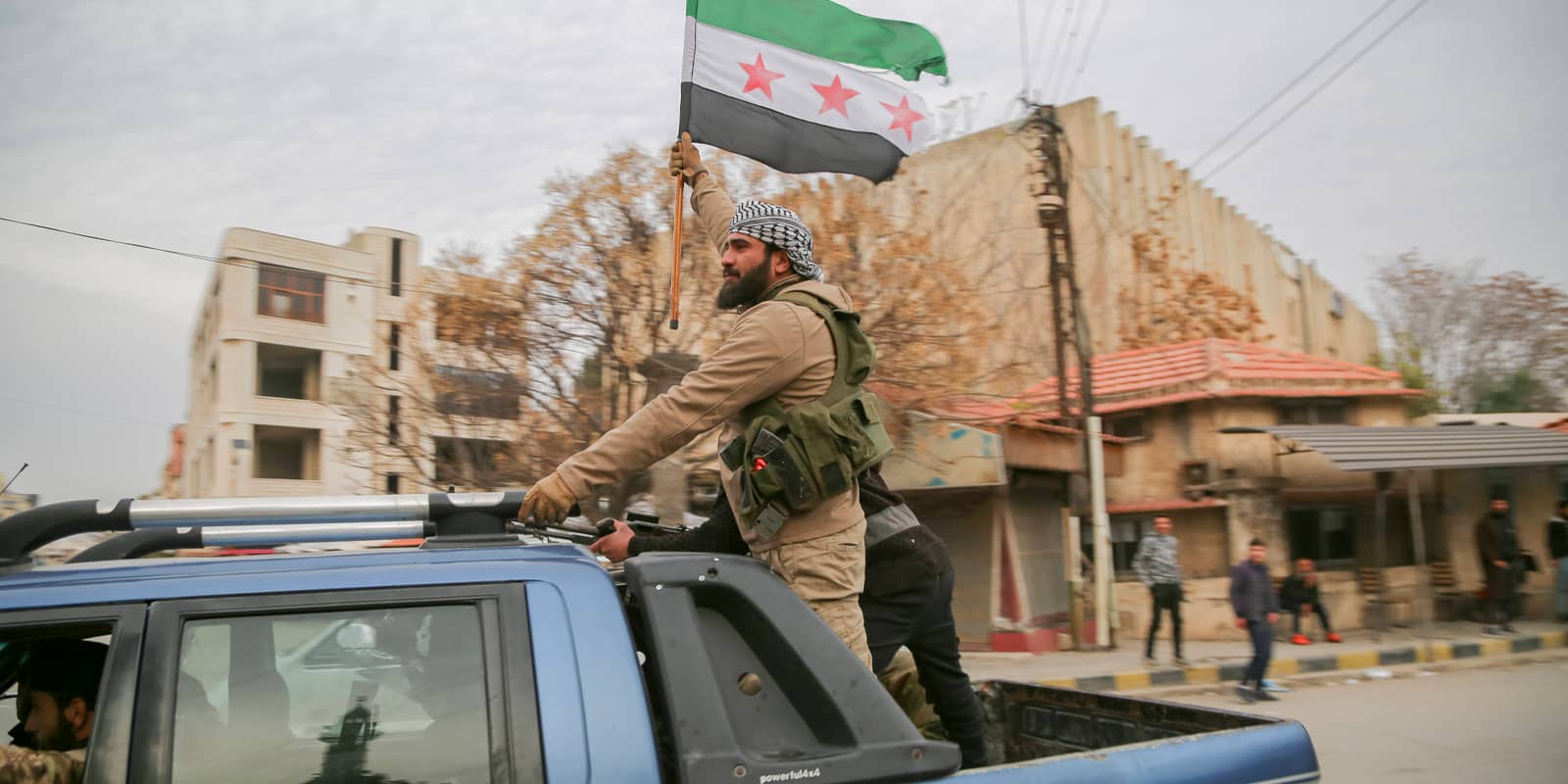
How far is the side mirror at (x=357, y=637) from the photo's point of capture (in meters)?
1.80

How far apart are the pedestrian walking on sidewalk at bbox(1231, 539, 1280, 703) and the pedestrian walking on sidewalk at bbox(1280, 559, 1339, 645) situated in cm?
328

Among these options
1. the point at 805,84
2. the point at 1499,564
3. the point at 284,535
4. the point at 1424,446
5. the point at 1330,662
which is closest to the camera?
the point at 284,535

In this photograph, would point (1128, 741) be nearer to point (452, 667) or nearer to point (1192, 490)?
point (452, 667)

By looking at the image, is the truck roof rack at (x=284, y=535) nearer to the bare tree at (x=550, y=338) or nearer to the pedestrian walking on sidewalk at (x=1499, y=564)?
the bare tree at (x=550, y=338)

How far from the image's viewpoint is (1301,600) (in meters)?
13.9

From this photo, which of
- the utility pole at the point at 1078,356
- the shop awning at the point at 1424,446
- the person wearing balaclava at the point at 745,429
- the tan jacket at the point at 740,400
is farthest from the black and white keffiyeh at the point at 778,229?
the shop awning at the point at 1424,446

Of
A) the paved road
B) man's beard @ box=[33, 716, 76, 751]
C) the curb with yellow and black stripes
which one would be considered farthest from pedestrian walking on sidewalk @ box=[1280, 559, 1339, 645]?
man's beard @ box=[33, 716, 76, 751]

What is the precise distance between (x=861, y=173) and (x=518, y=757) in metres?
3.74

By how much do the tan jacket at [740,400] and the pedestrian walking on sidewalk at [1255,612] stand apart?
9172 mm

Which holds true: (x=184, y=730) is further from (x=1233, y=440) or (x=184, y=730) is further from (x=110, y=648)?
(x=1233, y=440)

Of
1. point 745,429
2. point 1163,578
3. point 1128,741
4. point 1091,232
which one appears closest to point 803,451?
point 745,429

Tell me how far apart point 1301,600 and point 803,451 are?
44.4 ft

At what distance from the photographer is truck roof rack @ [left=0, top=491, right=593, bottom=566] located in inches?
78.5

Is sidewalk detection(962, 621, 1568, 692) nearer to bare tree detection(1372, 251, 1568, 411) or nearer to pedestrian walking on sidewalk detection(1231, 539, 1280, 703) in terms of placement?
pedestrian walking on sidewalk detection(1231, 539, 1280, 703)
